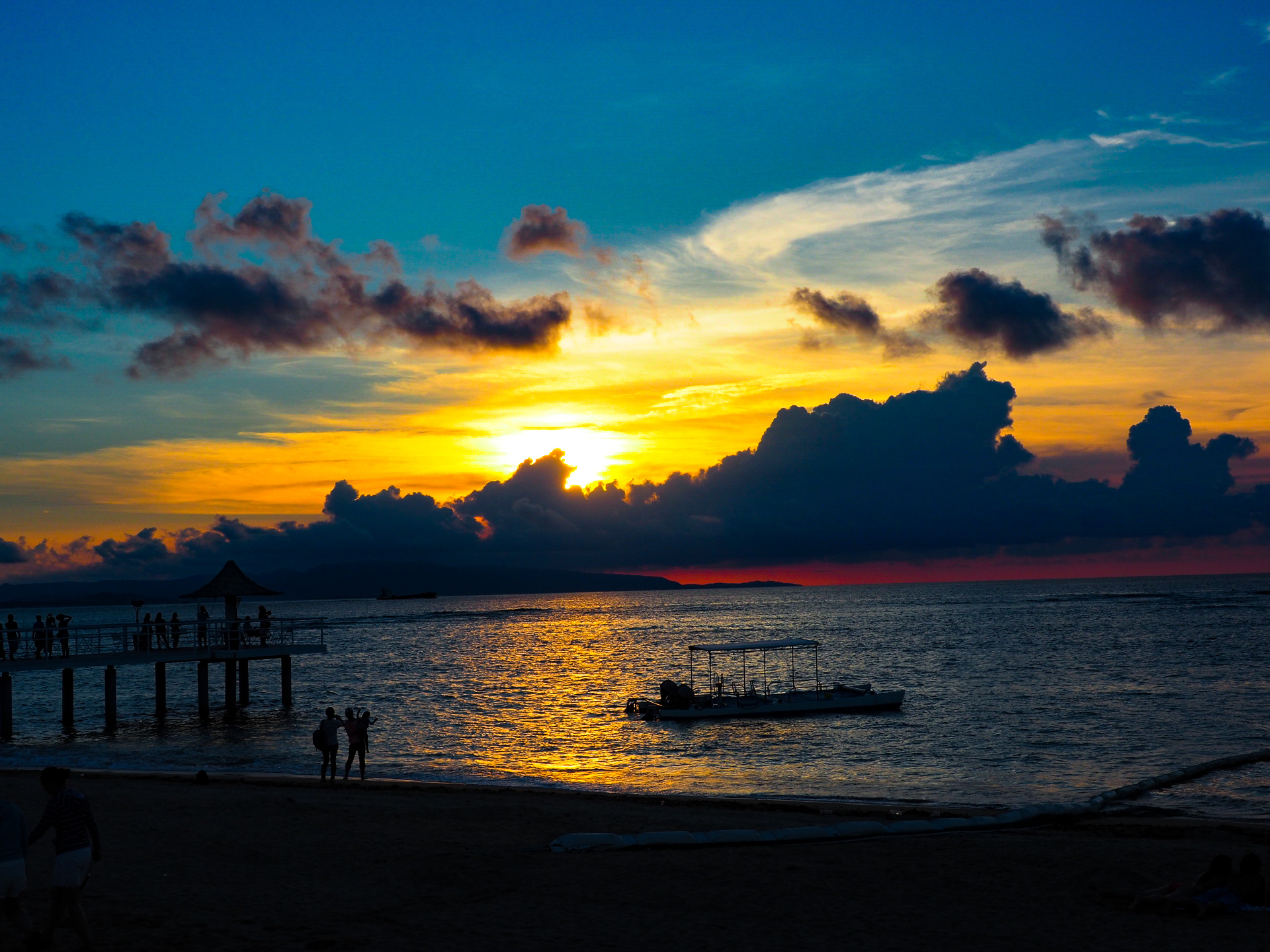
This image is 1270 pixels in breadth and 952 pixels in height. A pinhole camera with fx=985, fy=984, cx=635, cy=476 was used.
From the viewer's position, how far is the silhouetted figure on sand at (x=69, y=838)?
9695 mm

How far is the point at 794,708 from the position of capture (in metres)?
43.8

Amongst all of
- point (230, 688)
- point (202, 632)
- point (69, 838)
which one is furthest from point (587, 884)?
point (230, 688)

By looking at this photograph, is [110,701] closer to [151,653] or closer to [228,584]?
[151,653]

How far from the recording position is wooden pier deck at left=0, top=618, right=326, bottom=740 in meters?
40.0

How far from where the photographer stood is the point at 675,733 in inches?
1571

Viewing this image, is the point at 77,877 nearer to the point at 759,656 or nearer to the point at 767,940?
the point at 767,940

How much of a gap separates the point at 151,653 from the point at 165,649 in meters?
0.89

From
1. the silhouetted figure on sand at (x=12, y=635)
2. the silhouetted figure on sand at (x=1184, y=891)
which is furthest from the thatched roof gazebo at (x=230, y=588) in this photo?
the silhouetted figure on sand at (x=1184, y=891)

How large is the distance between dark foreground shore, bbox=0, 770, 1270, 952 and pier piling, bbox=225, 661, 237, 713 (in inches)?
1194

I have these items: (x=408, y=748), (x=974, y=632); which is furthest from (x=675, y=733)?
(x=974, y=632)

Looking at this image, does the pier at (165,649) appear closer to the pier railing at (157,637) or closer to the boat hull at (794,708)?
the pier railing at (157,637)

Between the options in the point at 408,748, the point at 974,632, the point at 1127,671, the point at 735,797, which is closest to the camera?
the point at 735,797

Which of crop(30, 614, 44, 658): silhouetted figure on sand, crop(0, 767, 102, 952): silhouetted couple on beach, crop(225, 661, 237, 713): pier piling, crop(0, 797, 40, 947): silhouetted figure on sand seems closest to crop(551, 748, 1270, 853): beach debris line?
crop(0, 767, 102, 952): silhouetted couple on beach

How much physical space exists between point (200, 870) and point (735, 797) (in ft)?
42.0
